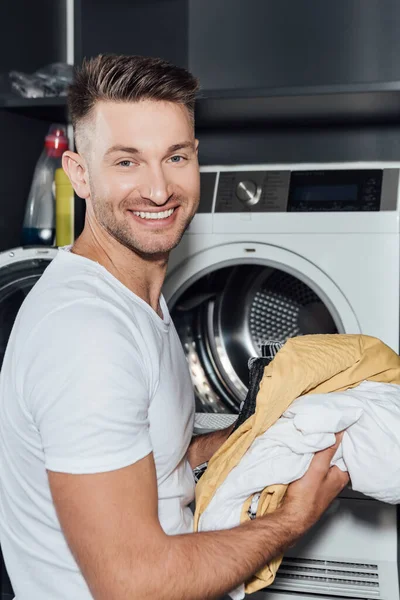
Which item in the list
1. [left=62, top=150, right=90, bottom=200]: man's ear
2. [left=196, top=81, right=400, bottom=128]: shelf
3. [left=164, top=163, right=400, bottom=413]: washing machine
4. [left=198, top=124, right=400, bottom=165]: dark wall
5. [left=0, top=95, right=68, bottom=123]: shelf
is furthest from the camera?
[left=198, top=124, right=400, bottom=165]: dark wall

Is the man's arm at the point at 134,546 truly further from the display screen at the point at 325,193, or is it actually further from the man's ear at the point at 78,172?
the display screen at the point at 325,193

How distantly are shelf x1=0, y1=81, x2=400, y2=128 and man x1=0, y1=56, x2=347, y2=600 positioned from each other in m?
0.79

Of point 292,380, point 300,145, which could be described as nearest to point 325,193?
point 300,145

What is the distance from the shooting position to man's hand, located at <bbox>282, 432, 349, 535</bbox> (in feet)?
4.06

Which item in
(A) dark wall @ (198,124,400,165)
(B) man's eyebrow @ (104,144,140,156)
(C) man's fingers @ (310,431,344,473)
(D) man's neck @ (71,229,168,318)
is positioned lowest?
(C) man's fingers @ (310,431,344,473)

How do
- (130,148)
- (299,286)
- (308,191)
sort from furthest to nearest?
(299,286)
(308,191)
(130,148)

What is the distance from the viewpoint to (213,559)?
1066 mm

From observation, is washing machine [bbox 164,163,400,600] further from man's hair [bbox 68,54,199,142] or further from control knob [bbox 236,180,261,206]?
man's hair [bbox 68,54,199,142]

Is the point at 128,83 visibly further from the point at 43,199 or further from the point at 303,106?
the point at 43,199

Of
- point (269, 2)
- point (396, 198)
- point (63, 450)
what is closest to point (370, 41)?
point (269, 2)

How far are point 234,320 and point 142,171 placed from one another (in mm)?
1244

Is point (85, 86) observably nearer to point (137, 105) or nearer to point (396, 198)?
→ point (137, 105)

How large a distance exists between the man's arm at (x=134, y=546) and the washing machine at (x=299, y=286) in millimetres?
882

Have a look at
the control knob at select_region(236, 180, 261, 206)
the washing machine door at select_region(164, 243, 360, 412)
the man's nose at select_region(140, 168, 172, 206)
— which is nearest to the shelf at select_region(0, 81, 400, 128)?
the control knob at select_region(236, 180, 261, 206)
